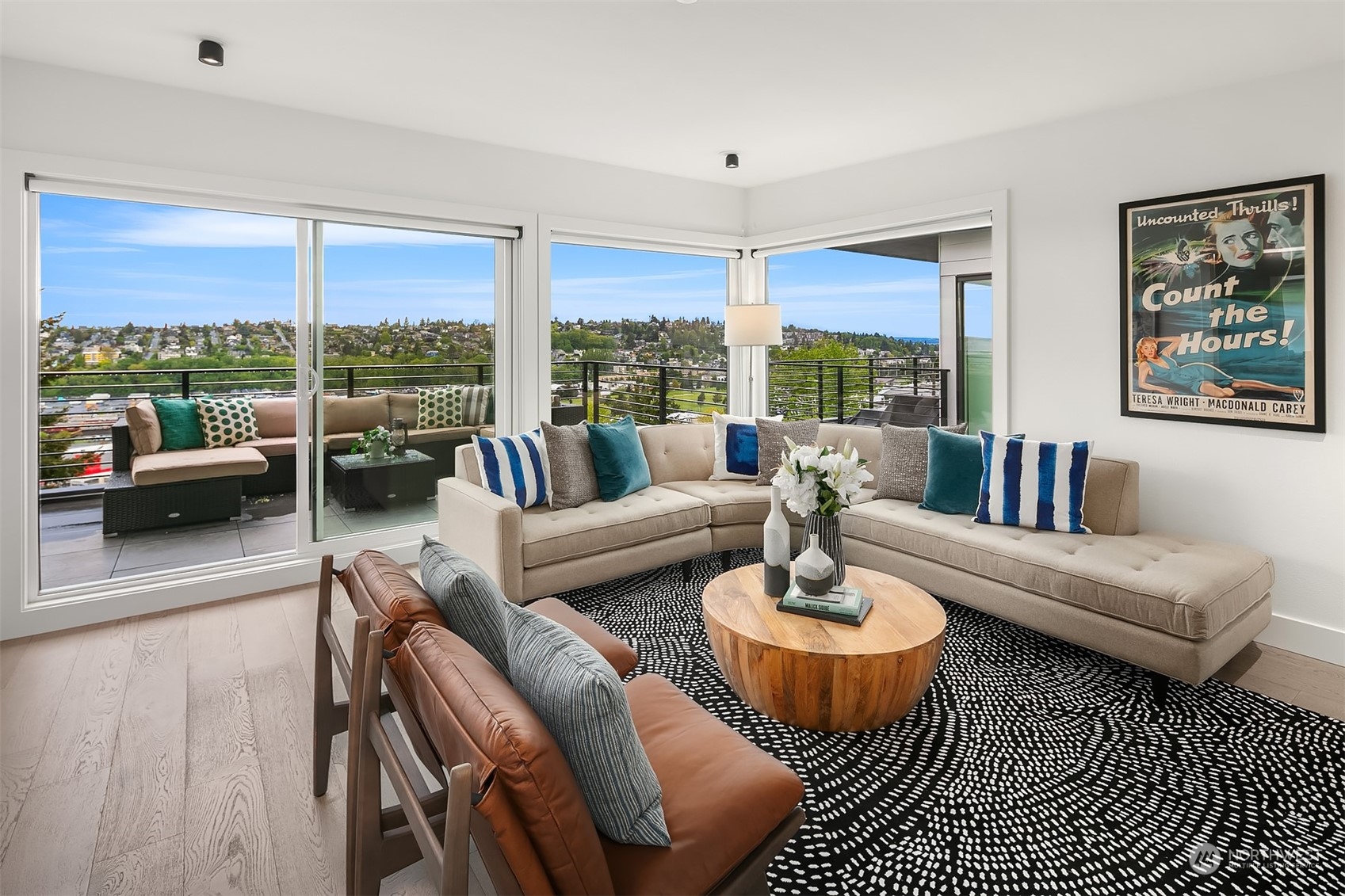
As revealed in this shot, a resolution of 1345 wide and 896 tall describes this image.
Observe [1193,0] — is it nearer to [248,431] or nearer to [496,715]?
[496,715]

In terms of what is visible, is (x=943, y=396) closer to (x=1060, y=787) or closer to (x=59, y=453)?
(x=1060, y=787)

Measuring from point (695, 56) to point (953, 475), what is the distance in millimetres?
2407

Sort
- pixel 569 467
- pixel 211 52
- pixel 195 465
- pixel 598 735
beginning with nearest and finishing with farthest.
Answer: pixel 598 735 < pixel 211 52 < pixel 569 467 < pixel 195 465

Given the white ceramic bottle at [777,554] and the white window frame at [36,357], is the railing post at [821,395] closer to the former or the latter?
the white window frame at [36,357]

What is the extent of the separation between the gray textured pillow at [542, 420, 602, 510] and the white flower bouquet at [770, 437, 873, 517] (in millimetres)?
1534

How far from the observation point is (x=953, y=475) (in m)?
3.74

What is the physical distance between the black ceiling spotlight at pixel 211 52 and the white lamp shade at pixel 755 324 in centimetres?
321

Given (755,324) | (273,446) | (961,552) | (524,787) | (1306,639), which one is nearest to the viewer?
(524,787)

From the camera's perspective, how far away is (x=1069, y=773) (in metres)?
2.24

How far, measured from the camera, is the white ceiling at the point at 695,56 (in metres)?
2.70

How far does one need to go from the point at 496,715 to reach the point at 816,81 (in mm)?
3294

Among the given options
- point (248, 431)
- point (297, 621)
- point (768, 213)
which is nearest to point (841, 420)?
point (768, 213)

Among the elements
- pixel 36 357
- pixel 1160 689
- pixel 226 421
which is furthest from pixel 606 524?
pixel 226 421

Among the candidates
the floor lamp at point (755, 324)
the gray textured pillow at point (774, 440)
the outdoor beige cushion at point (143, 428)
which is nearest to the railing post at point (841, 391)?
Answer: the floor lamp at point (755, 324)
